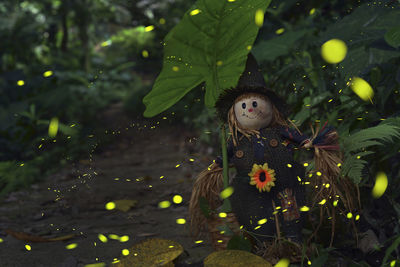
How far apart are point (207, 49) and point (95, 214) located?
1.36 m

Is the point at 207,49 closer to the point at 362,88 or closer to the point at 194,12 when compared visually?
the point at 194,12

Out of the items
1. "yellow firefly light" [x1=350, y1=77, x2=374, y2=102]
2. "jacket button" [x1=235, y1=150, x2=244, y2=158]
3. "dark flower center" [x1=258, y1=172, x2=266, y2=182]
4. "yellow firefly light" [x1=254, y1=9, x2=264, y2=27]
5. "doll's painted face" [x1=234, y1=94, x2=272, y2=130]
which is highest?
"yellow firefly light" [x1=254, y1=9, x2=264, y2=27]

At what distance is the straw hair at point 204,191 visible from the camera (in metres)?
1.61

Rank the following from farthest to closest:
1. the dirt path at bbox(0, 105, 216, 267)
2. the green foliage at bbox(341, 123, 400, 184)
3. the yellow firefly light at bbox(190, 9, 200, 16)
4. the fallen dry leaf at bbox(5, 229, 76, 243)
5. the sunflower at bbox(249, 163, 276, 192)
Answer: the fallen dry leaf at bbox(5, 229, 76, 243)
the dirt path at bbox(0, 105, 216, 267)
the sunflower at bbox(249, 163, 276, 192)
the yellow firefly light at bbox(190, 9, 200, 16)
the green foliage at bbox(341, 123, 400, 184)

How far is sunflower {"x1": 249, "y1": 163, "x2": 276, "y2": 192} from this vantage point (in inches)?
60.6

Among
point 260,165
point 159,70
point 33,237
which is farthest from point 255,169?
point 33,237

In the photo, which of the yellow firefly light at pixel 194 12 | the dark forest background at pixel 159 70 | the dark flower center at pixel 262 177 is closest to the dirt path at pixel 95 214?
the dark forest background at pixel 159 70

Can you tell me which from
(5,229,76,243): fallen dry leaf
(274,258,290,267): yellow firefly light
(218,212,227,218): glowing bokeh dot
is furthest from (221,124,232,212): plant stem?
(5,229,76,243): fallen dry leaf

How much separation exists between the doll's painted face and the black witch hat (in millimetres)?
23

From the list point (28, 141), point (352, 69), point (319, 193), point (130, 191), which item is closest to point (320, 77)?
point (352, 69)

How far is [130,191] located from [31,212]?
648 mm

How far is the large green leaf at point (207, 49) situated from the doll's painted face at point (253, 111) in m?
0.08

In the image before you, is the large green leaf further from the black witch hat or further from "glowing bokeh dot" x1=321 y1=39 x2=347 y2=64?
"glowing bokeh dot" x1=321 y1=39 x2=347 y2=64

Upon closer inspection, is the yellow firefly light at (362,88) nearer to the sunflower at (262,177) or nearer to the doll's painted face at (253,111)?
the doll's painted face at (253,111)
